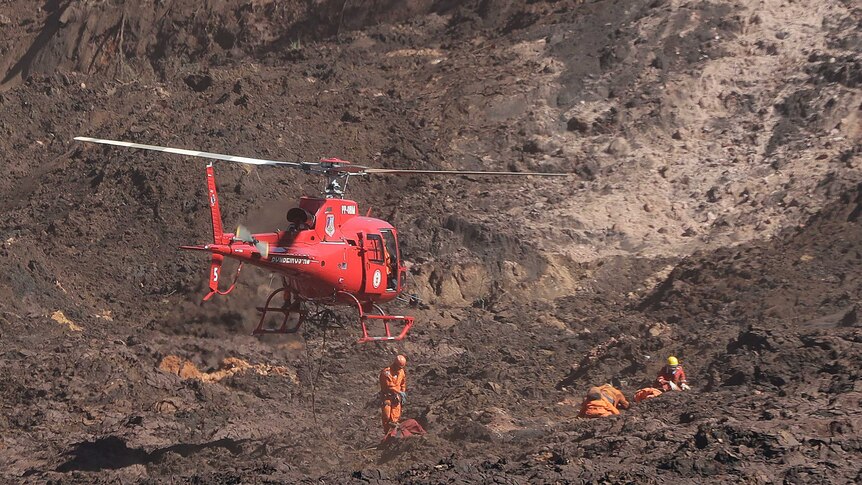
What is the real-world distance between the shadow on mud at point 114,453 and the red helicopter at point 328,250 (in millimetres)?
1731

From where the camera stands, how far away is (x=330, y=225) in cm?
1633

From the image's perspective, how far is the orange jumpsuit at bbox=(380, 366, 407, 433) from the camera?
16.4m

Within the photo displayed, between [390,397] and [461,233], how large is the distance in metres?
9.46

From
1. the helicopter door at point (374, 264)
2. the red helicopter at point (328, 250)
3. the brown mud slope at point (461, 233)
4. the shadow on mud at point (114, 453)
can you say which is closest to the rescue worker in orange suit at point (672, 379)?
the brown mud slope at point (461, 233)

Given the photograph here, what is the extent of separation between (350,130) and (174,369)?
35.6 ft

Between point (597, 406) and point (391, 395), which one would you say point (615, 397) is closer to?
point (597, 406)

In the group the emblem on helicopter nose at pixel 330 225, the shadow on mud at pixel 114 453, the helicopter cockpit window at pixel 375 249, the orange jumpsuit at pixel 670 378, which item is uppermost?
the emblem on helicopter nose at pixel 330 225

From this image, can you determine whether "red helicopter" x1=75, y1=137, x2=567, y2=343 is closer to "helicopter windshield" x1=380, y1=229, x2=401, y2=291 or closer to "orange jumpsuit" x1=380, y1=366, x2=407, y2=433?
"helicopter windshield" x1=380, y1=229, x2=401, y2=291

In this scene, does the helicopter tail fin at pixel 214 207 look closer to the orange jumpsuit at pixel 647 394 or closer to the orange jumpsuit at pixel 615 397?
the orange jumpsuit at pixel 615 397

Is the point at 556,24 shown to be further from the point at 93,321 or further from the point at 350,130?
the point at 93,321

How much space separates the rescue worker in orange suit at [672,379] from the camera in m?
17.2

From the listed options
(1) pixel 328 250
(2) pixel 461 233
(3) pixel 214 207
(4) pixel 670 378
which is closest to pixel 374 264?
(1) pixel 328 250

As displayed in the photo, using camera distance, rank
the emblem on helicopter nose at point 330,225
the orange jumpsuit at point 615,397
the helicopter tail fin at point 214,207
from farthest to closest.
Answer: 1. the orange jumpsuit at point 615,397
2. the emblem on helicopter nose at point 330,225
3. the helicopter tail fin at point 214,207

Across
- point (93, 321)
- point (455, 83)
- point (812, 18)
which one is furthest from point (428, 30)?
point (93, 321)
